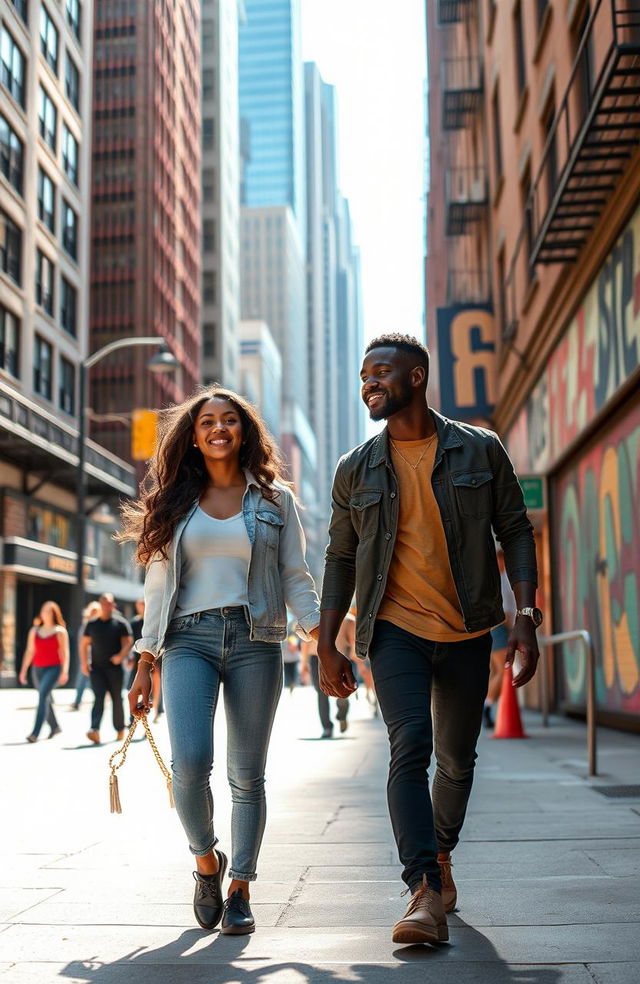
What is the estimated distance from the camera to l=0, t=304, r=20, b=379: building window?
34938 millimetres

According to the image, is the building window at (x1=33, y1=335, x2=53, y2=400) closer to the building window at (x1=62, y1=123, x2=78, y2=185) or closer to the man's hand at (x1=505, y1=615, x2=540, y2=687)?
the building window at (x1=62, y1=123, x2=78, y2=185)

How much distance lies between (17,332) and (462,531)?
3381 cm

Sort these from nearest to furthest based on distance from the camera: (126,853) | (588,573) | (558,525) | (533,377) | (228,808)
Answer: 1. (126,853)
2. (228,808)
3. (588,573)
4. (558,525)
5. (533,377)

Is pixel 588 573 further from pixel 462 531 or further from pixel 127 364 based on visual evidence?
pixel 127 364

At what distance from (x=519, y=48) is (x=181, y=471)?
58.6 feet

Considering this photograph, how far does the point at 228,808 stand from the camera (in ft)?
26.8

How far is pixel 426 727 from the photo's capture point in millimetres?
4262

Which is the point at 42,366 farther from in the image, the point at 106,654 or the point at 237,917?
the point at 237,917

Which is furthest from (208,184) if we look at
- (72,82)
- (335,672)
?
(335,672)

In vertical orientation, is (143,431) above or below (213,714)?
above

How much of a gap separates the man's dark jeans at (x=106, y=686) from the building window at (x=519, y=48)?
38.5 ft

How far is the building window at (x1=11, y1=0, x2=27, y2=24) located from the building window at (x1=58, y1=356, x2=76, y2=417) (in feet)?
34.9

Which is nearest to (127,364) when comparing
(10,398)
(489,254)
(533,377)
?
(10,398)

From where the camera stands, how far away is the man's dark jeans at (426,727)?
412cm
